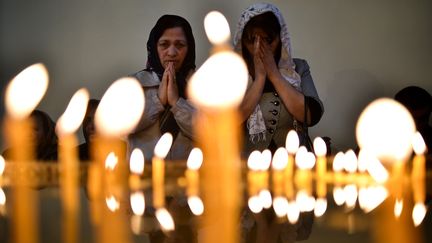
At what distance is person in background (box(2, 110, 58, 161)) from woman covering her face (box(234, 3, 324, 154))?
875 millimetres

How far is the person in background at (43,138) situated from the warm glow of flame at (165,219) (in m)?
1.67

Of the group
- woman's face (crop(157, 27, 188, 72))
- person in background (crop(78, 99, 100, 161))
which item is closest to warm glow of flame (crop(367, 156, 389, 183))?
woman's face (crop(157, 27, 188, 72))

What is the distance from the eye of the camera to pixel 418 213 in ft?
3.21

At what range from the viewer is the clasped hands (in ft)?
7.43

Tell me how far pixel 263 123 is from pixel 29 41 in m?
1.60

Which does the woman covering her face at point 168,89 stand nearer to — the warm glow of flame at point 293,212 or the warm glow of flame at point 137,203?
the warm glow of flame at point 137,203

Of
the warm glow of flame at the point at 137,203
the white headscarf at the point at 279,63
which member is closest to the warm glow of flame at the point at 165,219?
the warm glow of flame at the point at 137,203

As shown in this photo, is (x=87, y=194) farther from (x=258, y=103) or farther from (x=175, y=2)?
(x=175, y=2)

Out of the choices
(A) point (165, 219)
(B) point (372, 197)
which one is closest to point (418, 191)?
(B) point (372, 197)

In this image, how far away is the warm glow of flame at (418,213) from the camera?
89 centimetres

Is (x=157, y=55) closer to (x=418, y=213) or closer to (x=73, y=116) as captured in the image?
(x=73, y=116)

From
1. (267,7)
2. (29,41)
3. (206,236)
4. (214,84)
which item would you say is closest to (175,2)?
(29,41)

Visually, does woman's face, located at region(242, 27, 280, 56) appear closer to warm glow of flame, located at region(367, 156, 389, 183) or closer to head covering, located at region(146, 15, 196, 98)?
Result: head covering, located at region(146, 15, 196, 98)

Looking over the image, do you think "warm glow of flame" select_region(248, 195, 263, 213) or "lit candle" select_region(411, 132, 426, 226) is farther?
"warm glow of flame" select_region(248, 195, 263, 213)
